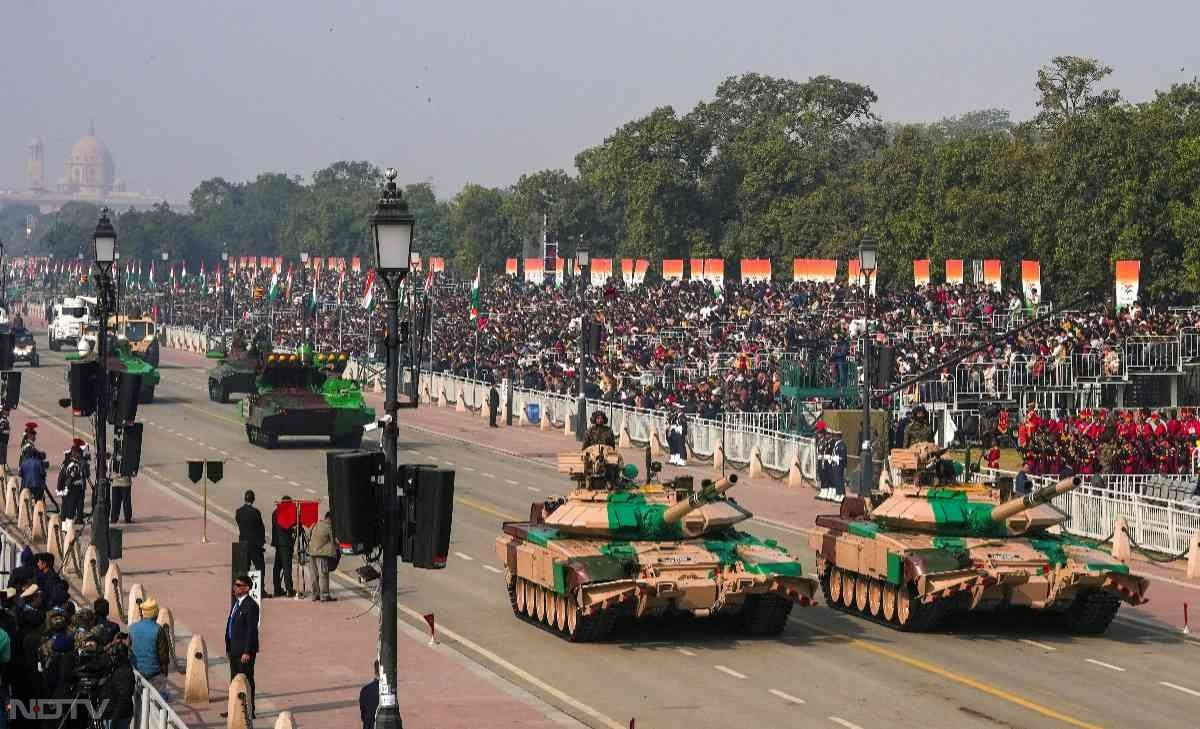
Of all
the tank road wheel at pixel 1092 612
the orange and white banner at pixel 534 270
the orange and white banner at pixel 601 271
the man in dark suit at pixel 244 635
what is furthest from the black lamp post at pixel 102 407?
the orange and white banner at pixel 534 270

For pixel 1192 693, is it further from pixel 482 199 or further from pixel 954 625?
pixel 482 199

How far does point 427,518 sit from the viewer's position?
634 inches

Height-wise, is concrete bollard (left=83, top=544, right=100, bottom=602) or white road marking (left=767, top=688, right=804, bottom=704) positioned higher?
concrete bollard (left=83, top=544, right=100, bottom=602)

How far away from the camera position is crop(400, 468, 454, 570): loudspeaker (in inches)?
632

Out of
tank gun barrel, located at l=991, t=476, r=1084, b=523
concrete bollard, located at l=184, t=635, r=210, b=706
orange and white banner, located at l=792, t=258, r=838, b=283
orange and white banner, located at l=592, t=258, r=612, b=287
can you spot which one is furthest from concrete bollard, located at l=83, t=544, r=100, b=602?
orange and white banner, located at l=592, t=258, r=612, b=287

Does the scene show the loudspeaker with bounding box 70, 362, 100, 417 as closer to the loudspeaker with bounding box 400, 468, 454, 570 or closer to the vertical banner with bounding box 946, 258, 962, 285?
the loudspeaker with bounding box 400, 468, 454, 570

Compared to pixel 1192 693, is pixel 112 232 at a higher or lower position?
higher

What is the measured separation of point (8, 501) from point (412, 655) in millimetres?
16938

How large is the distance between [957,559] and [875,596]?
2.30 metres

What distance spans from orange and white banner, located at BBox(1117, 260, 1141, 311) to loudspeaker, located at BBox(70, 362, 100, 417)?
39341mm

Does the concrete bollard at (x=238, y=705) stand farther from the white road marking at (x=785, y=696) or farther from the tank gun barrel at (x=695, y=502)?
the tank gun barrel at (x=695, y=502)

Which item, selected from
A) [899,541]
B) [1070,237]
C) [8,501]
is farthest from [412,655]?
[1070,237]

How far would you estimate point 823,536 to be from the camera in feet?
103

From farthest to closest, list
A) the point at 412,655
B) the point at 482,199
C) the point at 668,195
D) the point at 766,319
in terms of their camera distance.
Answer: the point at 482,199 < the point at 668,195 < the point at 766,319 < the point at 412,655
